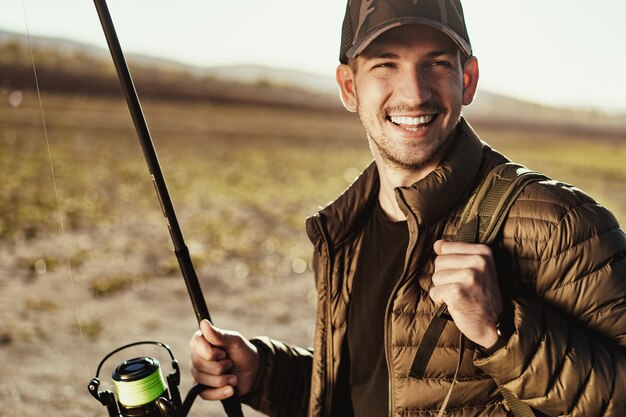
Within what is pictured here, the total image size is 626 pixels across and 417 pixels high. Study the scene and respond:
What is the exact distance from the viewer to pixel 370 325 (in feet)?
7.95

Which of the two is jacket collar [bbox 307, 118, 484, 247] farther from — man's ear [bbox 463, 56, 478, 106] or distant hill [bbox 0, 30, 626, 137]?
distant hill [bbox 0, 30, 626, 137]

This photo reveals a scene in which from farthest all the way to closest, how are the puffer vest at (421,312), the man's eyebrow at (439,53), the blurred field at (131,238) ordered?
Answer: 1. the blurred field at (131,238)
2. the man's eyebrow at (439,53)
3. the puffer vest at (421,312)

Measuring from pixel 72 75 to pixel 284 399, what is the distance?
108 ft

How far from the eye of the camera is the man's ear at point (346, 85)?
265 centimetres

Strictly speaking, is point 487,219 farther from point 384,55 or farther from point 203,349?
point 203,349

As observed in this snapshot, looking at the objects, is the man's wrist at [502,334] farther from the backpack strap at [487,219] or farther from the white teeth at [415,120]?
the white teeth at [415,120]

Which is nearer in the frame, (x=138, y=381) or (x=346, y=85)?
(x=138, y=381)

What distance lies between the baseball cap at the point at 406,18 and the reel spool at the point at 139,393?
147cm

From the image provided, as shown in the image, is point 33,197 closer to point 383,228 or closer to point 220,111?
point 383,228

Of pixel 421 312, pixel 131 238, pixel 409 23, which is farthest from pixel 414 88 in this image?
pixel 131 238

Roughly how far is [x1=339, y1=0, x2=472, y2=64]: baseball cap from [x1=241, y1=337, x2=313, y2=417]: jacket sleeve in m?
1.38

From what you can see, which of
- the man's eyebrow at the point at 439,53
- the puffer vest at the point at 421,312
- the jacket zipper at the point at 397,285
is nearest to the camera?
the puffer vest at the point at 421,312

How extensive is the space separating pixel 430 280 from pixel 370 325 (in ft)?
1.35

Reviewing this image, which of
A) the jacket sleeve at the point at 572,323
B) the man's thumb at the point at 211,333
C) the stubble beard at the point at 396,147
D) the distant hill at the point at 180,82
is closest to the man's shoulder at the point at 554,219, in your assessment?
the jacket sleeve at the point at 572,323
